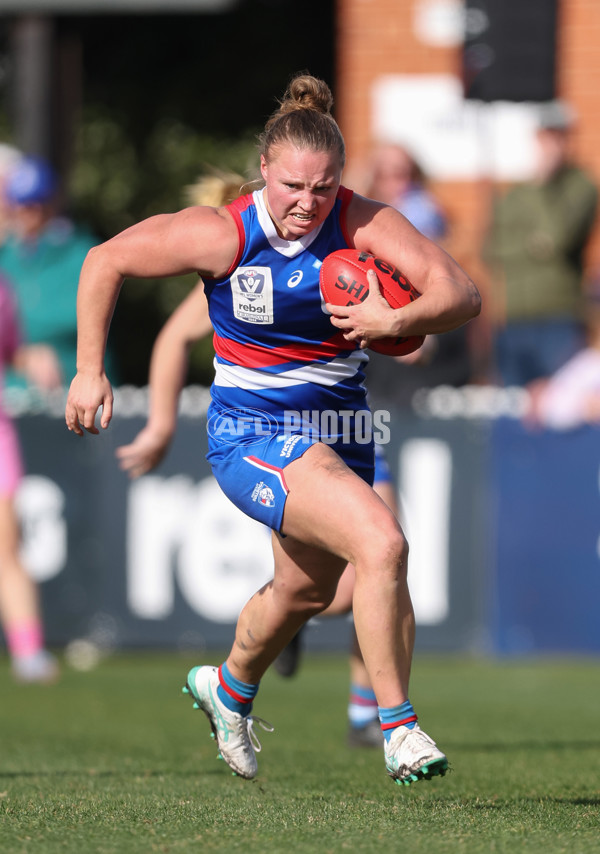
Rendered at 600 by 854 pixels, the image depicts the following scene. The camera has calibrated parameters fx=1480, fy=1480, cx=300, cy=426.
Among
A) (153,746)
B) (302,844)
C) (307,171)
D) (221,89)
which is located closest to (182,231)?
(307,171)

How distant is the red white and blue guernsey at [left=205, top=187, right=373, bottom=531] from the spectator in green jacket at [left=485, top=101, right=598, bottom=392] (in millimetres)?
5138

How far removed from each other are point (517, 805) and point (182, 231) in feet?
6.75

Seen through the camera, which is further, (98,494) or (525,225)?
(525,225)

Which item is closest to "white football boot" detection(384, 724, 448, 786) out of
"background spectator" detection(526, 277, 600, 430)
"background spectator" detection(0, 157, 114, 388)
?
"background spectator" detection(526, 277, 600, 430)

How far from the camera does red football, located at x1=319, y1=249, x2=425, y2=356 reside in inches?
175

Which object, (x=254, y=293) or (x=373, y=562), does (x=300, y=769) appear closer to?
(x=373, y=562)

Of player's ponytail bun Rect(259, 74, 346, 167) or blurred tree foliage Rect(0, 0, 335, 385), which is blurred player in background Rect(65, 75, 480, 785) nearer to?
player's ponytail bun Rect(259, 74, 346, 167)

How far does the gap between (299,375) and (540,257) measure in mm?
5729

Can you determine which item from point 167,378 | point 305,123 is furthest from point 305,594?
point 305,123

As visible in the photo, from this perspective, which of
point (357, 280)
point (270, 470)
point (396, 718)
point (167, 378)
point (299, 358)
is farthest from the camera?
point (167, 378)

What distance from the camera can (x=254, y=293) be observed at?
15.2 ft

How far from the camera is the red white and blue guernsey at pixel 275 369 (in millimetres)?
4617

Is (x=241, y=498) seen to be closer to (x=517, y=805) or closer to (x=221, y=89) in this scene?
(x=517, y=805)

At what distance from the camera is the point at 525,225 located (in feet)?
33.7
